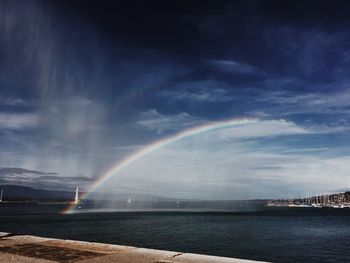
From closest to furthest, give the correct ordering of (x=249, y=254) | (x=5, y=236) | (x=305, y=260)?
(x=5, y=236)
(x=305, y=260)
(x=249, y=254)

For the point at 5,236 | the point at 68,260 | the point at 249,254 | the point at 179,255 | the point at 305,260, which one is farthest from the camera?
the point at 249,254

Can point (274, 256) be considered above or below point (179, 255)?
below

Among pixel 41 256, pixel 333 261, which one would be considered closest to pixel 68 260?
pixel 41 256

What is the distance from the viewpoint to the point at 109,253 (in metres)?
12.8

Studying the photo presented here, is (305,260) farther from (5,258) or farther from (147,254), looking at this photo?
(5,258)

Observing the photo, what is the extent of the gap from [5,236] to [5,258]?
6.74 meters

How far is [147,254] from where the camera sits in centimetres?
1238

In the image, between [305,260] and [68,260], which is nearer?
[68,260]

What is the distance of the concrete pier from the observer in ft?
37.0

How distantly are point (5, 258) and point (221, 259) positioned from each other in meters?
7.24

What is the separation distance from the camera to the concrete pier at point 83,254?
11.3m

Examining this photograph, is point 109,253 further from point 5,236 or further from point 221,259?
point 5,236

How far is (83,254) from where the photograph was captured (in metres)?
12.5

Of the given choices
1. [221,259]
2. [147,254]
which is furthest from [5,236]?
[221,259]
